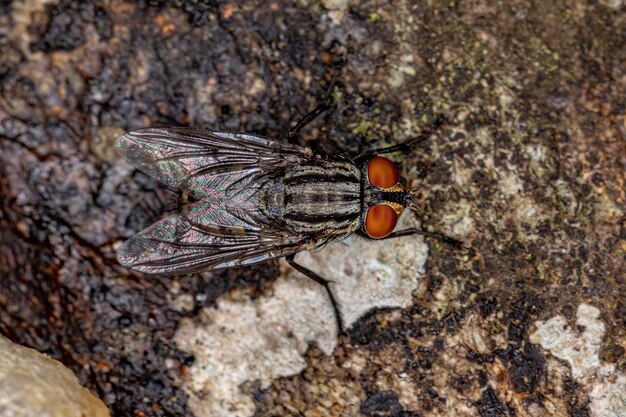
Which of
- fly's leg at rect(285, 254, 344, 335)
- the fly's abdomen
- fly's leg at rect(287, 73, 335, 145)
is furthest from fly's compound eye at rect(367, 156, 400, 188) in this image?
fly's leg at rect(285, 254, 344, 335)

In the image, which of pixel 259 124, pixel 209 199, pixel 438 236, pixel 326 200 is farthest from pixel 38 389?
pixel 438 236

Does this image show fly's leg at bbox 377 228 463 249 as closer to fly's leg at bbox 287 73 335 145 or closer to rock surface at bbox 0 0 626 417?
rock surface at bbox 0 0 626 417

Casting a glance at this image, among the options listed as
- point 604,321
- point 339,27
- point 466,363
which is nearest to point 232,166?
point 339,27

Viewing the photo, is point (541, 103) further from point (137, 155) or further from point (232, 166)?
point (137, 155)

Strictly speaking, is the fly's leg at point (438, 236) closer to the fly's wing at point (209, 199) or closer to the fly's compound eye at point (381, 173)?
the fly's compound eye at point (381, 173)

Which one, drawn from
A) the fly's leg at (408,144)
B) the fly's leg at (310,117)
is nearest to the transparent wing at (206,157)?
the fly's leg at (310,117)

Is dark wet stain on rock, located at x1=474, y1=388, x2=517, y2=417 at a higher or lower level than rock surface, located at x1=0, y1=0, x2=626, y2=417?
lower
